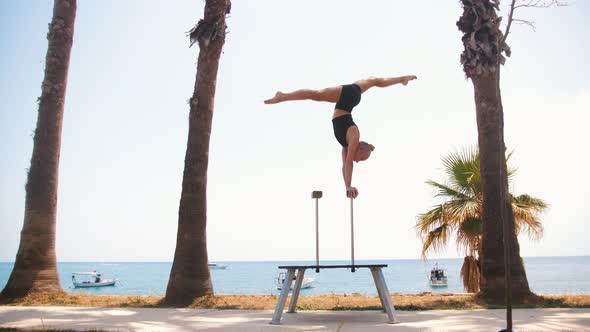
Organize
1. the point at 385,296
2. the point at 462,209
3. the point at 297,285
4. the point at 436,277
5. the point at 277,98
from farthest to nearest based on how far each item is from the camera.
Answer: the point at 436,277, the point at 462,209, the point at 297,285, the point at 277,98, the point at 385,296

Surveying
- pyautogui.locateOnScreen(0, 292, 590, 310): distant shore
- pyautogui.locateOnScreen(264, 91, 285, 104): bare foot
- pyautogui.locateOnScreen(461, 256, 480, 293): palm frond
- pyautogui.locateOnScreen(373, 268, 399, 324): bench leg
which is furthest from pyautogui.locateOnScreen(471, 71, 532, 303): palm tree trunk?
pyautogui.locateOnScreen(264, 91, 285, 104): bare foot

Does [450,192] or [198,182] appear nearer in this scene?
[198,182]

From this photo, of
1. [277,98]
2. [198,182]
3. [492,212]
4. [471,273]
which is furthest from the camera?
[471,273]

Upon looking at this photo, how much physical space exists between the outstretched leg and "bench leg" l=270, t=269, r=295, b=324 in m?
3.00

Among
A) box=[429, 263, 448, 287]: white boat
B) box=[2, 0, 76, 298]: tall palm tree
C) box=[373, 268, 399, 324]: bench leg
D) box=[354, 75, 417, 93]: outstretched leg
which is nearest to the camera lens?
box=[373, 268, 399, 324]: bench leg

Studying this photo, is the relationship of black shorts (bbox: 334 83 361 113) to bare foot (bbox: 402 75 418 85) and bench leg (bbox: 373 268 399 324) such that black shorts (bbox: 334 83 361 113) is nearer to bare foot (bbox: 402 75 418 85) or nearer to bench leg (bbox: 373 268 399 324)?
bare foot (bbox: 402 75 418 85)

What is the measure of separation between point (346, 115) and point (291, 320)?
3196 millimetres

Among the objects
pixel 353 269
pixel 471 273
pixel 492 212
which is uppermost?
pixel 492 212

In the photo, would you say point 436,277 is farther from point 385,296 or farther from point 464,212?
point 385,296

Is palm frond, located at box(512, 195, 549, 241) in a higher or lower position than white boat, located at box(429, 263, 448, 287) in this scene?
higher

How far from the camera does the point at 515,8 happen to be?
5.27 meters

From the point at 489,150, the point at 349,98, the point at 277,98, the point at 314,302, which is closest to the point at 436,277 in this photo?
the point at 489,150

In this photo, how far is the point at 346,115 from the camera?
7574 mm

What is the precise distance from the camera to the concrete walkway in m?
6.28
